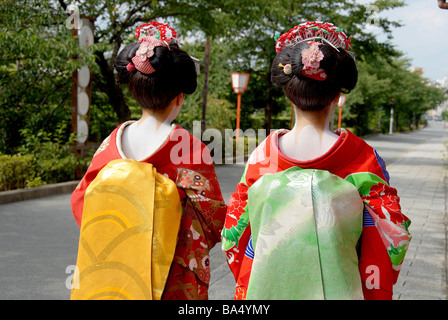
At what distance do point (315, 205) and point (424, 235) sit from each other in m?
5.52

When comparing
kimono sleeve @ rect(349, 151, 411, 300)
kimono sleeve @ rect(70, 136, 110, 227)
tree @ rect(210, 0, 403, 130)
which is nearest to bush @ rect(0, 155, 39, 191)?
kimono sleeve @ rect(70, 136, 110, 227)

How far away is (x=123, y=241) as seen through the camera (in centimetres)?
203

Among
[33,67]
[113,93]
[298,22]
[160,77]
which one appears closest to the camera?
[160,77]

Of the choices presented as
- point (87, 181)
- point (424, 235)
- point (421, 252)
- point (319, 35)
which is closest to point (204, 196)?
point (87, 181)

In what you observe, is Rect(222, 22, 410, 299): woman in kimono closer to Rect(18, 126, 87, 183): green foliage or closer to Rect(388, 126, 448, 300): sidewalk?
Rect(388, 126, 448, 300): sidewalk

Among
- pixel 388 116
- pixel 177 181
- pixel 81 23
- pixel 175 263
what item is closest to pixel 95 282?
pixel 175 263

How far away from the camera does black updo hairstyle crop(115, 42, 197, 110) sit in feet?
7.41

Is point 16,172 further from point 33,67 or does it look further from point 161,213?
point 161,213

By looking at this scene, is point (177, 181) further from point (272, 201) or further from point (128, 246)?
point (272, 201)

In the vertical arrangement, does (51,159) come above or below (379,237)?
below

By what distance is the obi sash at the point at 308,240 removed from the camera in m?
1.76

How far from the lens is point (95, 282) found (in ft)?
6.61

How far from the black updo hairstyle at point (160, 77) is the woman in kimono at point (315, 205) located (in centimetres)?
44

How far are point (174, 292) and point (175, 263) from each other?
0.13 metres
